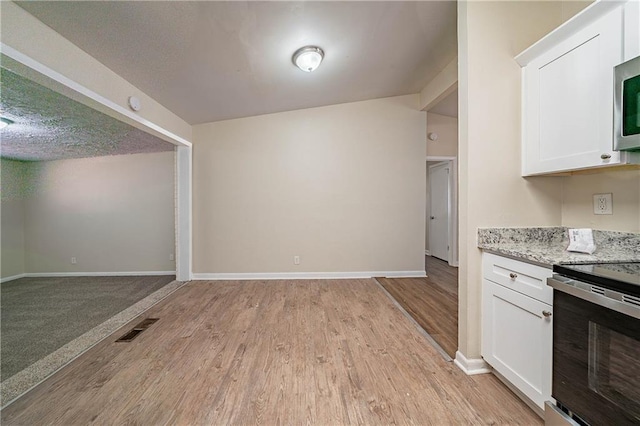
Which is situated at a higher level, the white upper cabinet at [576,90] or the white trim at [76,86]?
the white trim at [76,86]

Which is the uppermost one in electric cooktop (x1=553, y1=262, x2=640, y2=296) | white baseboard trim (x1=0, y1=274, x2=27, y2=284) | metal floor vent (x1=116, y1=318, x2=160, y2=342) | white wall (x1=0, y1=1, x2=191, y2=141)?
white wall (x1=0, y1=1, x2=191, y2=141)

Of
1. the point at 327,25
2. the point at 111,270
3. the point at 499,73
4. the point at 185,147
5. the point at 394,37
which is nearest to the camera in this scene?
the point at 499,73

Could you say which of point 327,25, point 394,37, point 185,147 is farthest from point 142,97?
point 394,37

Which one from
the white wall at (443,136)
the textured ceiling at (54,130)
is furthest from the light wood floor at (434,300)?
the textured ceiling at (54,130)

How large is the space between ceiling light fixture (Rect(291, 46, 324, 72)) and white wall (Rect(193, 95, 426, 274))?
4.99 feet

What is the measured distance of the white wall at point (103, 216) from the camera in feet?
15.4

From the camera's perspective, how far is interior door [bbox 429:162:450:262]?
5207 mm

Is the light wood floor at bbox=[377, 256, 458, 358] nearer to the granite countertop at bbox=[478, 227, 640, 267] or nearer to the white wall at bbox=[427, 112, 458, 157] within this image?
the granite countertop at bbox=[478, 227, 640, 267]

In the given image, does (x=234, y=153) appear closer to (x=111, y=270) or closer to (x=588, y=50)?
(x=111, y=270)

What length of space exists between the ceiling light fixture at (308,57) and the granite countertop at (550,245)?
214cm

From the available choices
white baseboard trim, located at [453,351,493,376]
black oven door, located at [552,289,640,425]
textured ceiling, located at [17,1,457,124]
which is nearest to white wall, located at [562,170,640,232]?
black oven door, located at [552,289,640,425]

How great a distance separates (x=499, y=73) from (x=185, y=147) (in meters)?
4.05

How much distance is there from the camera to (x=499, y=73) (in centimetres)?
175

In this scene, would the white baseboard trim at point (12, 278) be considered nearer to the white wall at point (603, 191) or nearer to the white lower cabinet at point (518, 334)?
the white lower cabinet at point (518, 334)
